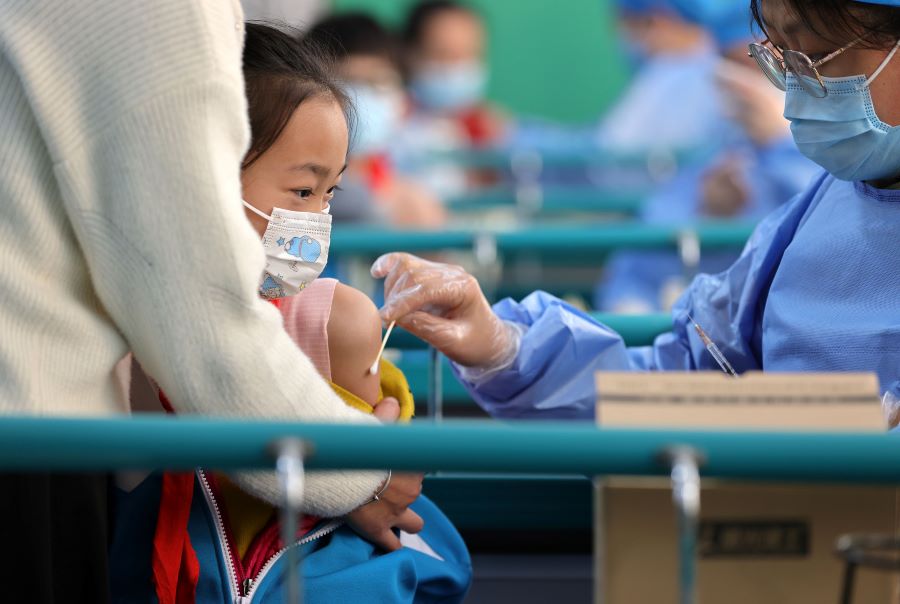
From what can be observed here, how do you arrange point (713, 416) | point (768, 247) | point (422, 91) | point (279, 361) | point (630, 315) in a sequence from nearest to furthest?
point (713, 416), point (279, 361), point (768, 247), point (630, 315), point (422, 91)

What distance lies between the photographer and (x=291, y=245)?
179cm

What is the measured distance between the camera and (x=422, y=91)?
804 centimetres

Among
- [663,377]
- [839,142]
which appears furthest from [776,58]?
[663,377]

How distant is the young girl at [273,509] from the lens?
5.25ft

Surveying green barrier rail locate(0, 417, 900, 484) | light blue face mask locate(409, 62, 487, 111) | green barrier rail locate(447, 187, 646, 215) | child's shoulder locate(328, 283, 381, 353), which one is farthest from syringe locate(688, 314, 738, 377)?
light blue face mask locate(409, 62, 487, 111)

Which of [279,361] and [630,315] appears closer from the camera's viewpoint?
[279,361]

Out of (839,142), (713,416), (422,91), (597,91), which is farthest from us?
(597,91)

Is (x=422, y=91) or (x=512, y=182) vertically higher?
(x=422, y=91)

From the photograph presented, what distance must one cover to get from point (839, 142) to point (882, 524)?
2.74 ft

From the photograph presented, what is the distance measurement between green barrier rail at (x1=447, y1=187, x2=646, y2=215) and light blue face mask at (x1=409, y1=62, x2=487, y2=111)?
33.2 inches

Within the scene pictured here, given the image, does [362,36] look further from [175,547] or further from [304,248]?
[175,547]

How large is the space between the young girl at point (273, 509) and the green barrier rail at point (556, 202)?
12.5 feet

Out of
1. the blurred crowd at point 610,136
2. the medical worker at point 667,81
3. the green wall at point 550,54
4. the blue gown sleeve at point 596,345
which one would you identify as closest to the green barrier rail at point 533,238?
the blurred crowd at point 610,136

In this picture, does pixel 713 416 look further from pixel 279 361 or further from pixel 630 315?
pixel 630 315
